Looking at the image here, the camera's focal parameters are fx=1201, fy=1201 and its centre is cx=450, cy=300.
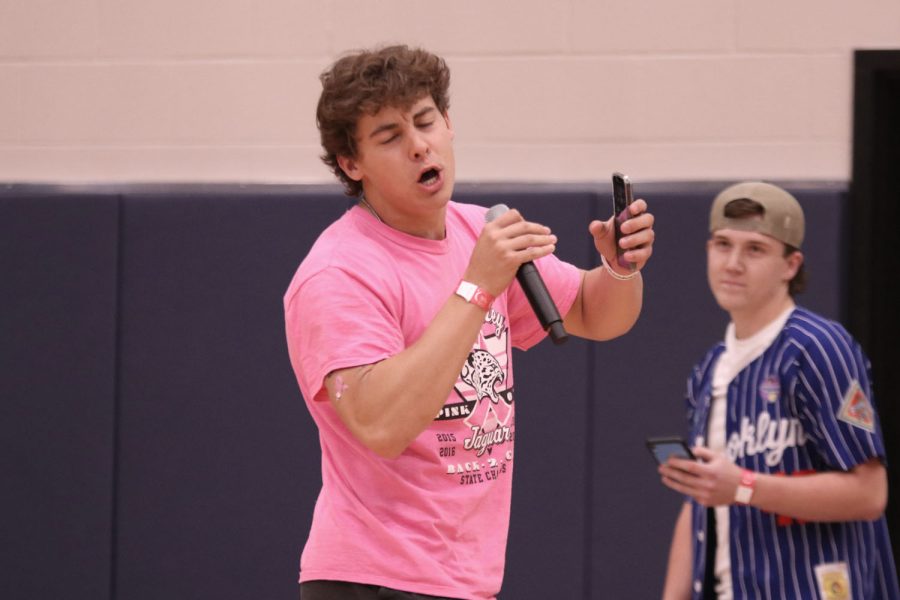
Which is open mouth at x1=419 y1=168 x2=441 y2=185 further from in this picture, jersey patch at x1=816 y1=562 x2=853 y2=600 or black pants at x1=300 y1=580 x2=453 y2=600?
jersey patch at x1=816 y1=562 x2=853 y2=600

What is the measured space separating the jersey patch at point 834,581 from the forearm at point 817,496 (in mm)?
93

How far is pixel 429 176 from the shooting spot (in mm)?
1968

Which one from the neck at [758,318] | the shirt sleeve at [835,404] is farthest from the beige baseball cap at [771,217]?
the shirt sleeve at [835,404]

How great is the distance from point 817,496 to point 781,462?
0.34 feet

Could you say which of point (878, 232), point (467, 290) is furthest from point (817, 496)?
point (878, 232)

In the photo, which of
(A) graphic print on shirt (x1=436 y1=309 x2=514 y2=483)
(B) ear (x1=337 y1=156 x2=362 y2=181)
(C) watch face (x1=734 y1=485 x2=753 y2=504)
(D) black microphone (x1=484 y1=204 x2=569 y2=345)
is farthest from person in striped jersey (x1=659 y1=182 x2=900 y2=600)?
(B) ear (x1=337 y1=156 x2=362 y2=181)

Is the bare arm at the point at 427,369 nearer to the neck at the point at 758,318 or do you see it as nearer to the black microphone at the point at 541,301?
the black microphone at the point at 541,301

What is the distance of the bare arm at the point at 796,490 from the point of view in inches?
87.8

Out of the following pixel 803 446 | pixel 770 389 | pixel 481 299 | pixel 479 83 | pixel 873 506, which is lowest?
pixel 873 506

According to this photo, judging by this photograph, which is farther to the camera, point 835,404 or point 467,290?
point 835,404

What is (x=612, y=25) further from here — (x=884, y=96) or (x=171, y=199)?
(x=171, y=199)

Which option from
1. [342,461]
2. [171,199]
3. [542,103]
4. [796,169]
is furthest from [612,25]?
[342,461]

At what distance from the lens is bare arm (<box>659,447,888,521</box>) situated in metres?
2.23

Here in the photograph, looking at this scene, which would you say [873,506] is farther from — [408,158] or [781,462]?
[408,158]
